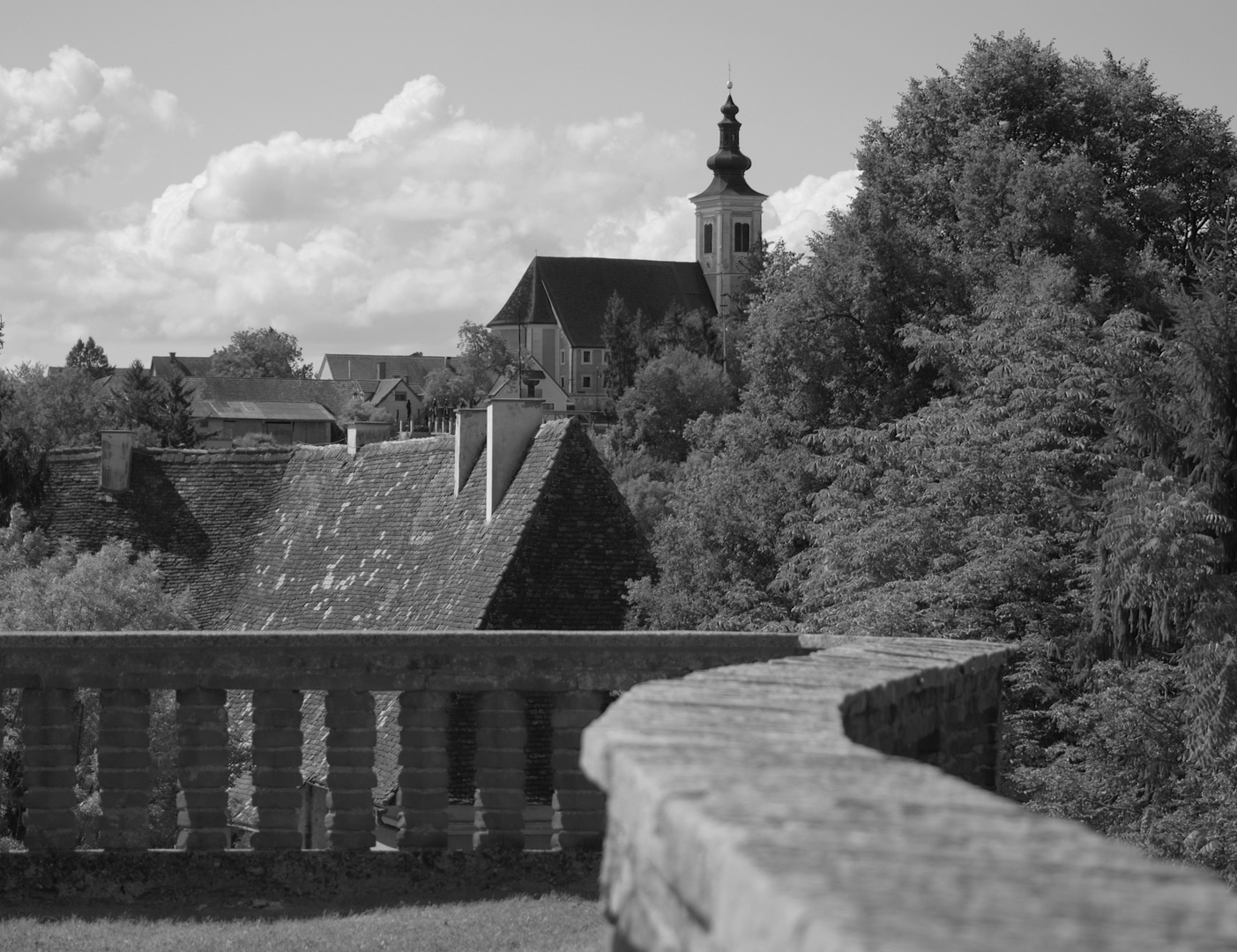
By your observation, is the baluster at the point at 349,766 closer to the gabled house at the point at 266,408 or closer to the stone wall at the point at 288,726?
the stone wall at the point at 288,726

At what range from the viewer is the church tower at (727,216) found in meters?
142

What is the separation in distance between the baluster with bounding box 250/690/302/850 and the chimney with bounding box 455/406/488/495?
18.3 meters

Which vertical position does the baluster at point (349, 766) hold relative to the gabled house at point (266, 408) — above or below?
below

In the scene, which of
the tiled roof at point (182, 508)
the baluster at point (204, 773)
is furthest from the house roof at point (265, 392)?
the baluster at point (204, 773)

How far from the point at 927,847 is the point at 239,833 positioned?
17003mm

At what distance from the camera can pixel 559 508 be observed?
937 inches

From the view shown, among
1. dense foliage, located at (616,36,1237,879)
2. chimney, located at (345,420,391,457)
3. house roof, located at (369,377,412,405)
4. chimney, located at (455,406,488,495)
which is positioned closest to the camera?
dense foliage, located at (616,36,1237,879)

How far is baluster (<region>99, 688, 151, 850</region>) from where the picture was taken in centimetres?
760

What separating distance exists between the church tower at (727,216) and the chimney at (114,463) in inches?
4346

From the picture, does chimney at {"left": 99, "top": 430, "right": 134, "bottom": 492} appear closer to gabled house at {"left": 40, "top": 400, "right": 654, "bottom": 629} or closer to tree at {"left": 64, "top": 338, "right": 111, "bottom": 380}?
gabled house at {"left": 40, "top": 400, "right": 654, "bottom": 629}

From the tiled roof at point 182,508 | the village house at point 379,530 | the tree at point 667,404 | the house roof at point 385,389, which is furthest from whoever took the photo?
the house roof at point 385,389

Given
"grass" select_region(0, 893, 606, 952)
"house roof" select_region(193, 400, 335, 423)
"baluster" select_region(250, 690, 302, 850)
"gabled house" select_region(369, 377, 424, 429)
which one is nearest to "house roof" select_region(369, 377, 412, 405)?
"gabled house" select_region(369, 377, 424, 429)

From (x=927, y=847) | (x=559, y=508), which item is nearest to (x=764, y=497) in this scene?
(x=559, y=508)

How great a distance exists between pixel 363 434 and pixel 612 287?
10848 centimetres
